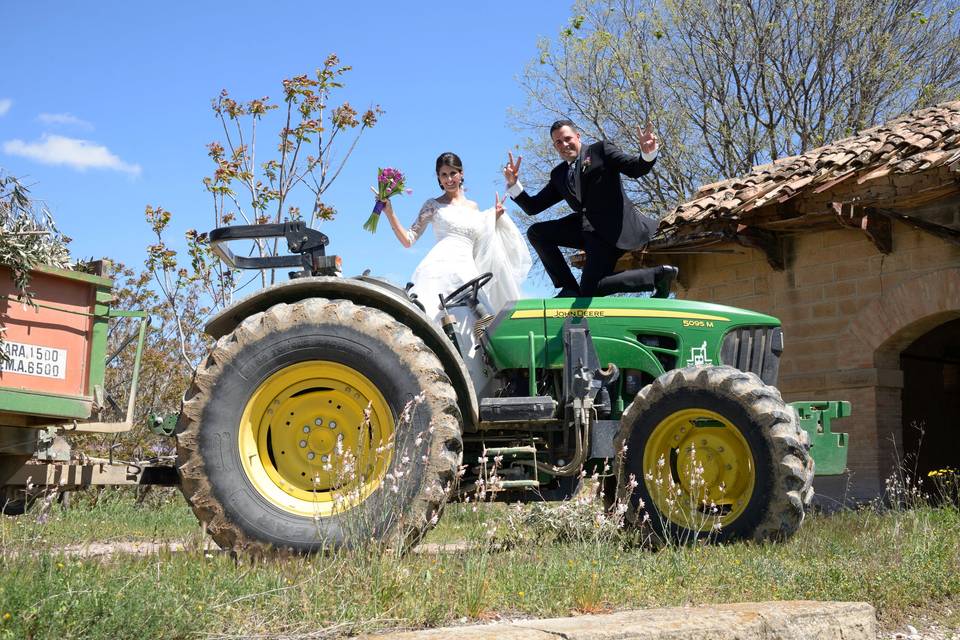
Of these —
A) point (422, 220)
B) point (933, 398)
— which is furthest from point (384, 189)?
point (933, 398)

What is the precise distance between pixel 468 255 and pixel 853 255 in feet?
21.7

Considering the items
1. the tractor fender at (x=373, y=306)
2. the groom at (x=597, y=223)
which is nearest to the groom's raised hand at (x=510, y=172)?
the groom at (x=597, y=223)

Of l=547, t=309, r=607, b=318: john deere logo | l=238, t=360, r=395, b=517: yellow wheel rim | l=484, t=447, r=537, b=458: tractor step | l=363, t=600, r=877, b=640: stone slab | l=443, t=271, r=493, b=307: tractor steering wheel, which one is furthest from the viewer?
l=443, t=271, r=493, b=307: tractor steering wheel

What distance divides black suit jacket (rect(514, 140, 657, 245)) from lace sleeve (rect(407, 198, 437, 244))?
3.52ft

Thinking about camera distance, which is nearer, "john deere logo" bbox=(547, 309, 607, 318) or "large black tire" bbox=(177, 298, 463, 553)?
"large black tire" bbox=(177, 298, 463, 553)

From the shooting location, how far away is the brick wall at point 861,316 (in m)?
10.6

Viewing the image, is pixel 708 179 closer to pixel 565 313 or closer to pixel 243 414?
pixel 565 313

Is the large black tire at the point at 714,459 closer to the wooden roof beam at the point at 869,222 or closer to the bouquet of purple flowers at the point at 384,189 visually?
the bouquet of purple flowers at the point at 384,189

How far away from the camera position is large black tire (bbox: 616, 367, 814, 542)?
467cm

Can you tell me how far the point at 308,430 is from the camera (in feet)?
14.8

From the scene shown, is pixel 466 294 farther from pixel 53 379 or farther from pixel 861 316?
pixel 861 316

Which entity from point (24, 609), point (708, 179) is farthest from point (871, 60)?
point (24, 609)

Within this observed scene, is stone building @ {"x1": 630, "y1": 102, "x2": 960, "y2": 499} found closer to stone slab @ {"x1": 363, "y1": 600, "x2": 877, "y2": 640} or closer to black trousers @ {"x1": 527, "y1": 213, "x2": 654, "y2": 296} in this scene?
black trousers @ {"x1": 527, "y1": 213, "x2": 654, "y2": 296}

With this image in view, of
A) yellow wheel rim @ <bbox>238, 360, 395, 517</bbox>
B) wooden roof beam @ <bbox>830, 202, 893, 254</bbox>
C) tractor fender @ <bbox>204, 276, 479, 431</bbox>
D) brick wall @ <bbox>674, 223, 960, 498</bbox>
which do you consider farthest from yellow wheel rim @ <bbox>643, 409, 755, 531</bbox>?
brick wall @ <bbox>674, 223, 960, 498</bbox>
